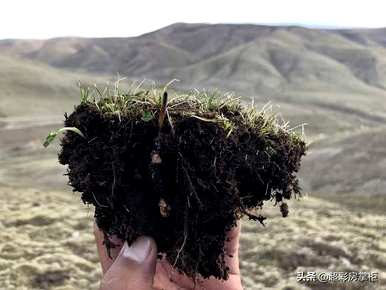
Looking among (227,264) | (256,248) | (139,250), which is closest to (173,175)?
(139,250)

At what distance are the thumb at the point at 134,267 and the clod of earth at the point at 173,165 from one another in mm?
86

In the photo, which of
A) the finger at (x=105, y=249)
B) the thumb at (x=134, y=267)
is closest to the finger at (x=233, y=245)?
the thumb at (x=134, y=267)

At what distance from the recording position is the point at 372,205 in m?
23.8

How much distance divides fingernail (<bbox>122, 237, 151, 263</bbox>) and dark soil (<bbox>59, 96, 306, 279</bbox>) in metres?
0.05

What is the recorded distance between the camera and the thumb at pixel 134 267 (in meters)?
3.74

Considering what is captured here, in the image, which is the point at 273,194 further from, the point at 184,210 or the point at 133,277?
the point at 133,277

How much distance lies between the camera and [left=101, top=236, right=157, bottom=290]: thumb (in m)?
3.74

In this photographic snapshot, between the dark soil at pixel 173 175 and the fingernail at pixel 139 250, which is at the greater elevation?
the dark soil at pixel 173 175

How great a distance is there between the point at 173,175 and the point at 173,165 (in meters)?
0.08

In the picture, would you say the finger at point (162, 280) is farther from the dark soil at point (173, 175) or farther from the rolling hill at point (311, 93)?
the rolling hill at point (311, 93)

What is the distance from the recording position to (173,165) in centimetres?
365

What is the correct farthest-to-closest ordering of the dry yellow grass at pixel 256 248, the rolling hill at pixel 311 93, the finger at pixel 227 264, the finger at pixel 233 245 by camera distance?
the rolling hill at pixel 311 93 < the dry yellow grass at pixel 256 248 < the finger at pixel 233 245 < the finger at pixel 227 264

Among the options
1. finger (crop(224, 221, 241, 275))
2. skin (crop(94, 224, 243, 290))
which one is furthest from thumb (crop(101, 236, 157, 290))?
finger (crop(224, 221, 241, 275))

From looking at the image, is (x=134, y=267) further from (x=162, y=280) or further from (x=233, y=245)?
(x=233, y=245)
